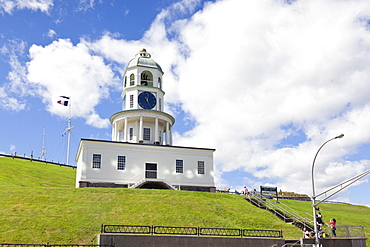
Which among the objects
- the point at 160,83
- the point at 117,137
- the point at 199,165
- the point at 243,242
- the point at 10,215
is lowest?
the point at 243,242

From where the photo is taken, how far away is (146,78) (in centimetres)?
5428

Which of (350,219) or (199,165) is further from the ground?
(199,165)

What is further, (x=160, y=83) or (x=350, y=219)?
(x=160, y=83)

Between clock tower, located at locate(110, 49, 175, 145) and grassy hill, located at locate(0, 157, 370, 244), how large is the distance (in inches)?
516

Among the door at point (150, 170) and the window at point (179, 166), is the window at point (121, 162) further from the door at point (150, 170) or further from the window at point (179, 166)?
the window at point (179, 166)

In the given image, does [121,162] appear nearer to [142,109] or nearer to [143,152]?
[143,152]

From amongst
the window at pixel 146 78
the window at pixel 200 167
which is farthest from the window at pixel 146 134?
the window at pixel 200 167

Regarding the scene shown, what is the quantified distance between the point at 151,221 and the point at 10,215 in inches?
391

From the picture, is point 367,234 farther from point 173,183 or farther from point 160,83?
point 160,83

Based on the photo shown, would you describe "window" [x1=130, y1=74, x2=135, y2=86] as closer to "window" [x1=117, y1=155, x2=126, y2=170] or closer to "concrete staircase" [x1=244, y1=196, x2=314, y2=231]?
"window" [x1=117, y1=155, x2=126, y2=170]

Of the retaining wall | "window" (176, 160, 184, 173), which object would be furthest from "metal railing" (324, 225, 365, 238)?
"window" (176, 160, 184, 173)

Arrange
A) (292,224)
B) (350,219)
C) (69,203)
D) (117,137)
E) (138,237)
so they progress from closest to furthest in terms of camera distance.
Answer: (138,237), (69,203), (292,224), (350,219), (117,137)

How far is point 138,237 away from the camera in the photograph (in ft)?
76.9

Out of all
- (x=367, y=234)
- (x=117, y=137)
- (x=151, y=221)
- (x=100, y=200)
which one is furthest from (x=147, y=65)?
(x=367, y=234)
